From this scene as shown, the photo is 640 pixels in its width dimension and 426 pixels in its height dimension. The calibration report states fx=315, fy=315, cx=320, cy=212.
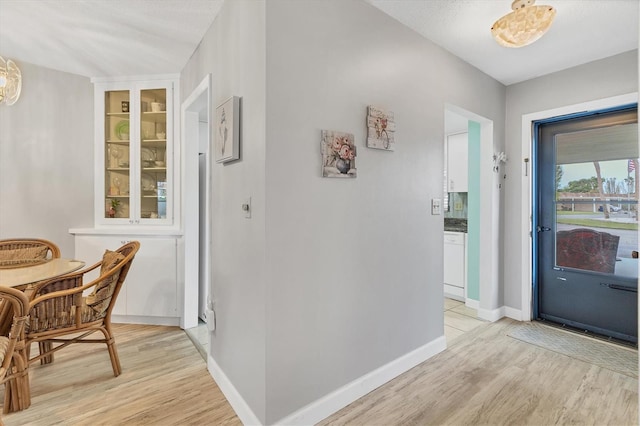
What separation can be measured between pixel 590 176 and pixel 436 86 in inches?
68.8

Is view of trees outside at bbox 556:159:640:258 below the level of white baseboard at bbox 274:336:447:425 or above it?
above

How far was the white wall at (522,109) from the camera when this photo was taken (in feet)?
9.27

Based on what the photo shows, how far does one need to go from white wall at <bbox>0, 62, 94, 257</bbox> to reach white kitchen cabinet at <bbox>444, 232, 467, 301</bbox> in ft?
13.7

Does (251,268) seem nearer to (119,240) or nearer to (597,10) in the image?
(119,240)

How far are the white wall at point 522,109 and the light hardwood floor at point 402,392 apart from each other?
2.85 feet

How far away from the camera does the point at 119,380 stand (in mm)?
2160

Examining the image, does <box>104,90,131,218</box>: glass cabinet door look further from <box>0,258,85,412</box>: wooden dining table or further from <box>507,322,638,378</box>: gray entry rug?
<box>507,322,638,378</box>: gray entry rug

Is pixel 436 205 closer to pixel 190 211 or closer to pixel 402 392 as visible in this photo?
pixel 402 392

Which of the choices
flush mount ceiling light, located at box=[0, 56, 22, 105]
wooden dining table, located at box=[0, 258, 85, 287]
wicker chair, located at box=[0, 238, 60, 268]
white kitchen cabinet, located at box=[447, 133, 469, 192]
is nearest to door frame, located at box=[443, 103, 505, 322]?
white kitchen cabinet, located at box=[447, 133, 469, 192]

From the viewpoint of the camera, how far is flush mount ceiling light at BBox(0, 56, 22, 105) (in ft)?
6.81

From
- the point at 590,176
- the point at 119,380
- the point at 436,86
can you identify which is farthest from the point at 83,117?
the point at 590,176

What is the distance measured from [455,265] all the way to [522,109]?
193 cm

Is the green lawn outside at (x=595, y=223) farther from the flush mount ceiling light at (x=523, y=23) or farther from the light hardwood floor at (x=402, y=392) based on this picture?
the flush mount ceiling light at (x=523, y=23)

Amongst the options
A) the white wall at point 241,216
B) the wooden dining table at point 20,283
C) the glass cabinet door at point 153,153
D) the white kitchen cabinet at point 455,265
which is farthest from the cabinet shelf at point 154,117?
the white kitchen cabinet at point 455,265
